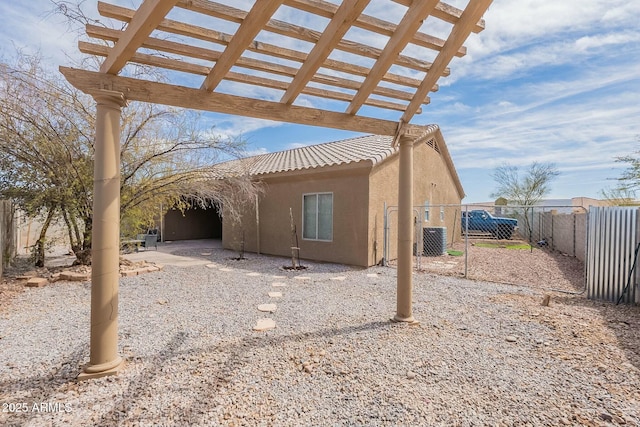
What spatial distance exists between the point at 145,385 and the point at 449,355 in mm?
2820

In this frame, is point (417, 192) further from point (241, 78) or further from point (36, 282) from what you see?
point (36, 282)

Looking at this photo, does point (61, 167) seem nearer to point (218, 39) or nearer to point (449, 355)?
point (218, 39)

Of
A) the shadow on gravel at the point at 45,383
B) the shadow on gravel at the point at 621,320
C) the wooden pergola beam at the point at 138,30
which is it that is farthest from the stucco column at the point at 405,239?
the shadow on gravel at the point at 45,383

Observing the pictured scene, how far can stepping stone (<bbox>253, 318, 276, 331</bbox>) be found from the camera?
399 centimetres

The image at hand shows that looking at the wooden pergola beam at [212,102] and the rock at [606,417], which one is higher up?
the wooden pergola beam at [212,102]

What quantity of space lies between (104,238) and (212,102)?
1.55m

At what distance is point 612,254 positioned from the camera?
5188 mm

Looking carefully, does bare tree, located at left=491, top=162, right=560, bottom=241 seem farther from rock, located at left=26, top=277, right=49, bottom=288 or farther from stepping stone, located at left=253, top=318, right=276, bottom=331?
rock, located at left=26, top=277, right=49, bottom=288

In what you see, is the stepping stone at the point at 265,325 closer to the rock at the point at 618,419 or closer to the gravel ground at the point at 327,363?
the gravel ground at the point at 327,363

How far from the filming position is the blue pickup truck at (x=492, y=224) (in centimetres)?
1530

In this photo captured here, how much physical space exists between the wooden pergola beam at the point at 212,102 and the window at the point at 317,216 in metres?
4.94

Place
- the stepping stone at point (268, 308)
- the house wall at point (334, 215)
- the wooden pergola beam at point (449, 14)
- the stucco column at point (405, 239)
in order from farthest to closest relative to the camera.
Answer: the house wall at point (334, 215) < the stepping stone at point (268, 308) < the stucco column at point (405, 239) < the wooden pergola beam at point (449, 14)

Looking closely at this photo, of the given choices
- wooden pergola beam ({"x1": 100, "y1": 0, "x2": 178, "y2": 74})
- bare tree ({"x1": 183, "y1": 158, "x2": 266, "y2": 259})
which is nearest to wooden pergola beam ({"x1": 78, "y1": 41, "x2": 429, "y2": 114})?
wooden pergola beam ({"x1": 100, "y1": 0, "x2": 178, "y2": 74})

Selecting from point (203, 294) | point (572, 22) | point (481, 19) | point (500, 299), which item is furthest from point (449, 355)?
point (572, 22)
